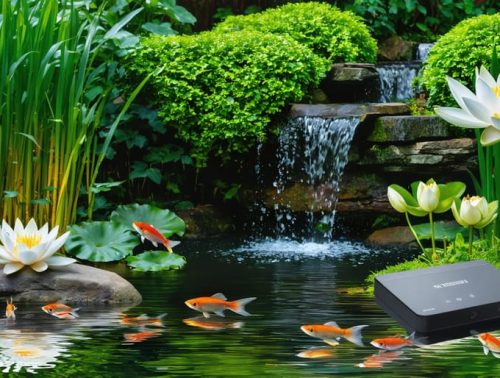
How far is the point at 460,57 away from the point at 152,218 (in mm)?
3091

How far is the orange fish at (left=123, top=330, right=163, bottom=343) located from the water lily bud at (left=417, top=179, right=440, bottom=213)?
1.34 m

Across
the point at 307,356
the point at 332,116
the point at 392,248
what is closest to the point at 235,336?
the point at 307,356

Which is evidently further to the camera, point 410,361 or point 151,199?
point 151,199

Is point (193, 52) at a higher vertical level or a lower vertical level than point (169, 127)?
higher

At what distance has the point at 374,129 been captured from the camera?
8445mm

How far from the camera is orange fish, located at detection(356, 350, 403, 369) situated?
2910 millimetres

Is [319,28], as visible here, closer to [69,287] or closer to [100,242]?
[100,242]

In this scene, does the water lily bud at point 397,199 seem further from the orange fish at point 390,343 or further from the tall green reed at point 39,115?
the tall green reed at point 39,115

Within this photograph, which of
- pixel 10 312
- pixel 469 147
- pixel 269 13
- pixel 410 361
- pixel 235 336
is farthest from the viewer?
pixel 269 13

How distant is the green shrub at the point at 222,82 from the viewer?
335 inches

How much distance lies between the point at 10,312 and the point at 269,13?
5941mm

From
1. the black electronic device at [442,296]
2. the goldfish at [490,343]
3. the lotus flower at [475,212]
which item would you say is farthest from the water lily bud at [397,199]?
the goldfish at [490,343]

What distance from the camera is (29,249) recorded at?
522cm

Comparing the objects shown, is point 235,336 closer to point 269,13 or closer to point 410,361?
point 410,361
